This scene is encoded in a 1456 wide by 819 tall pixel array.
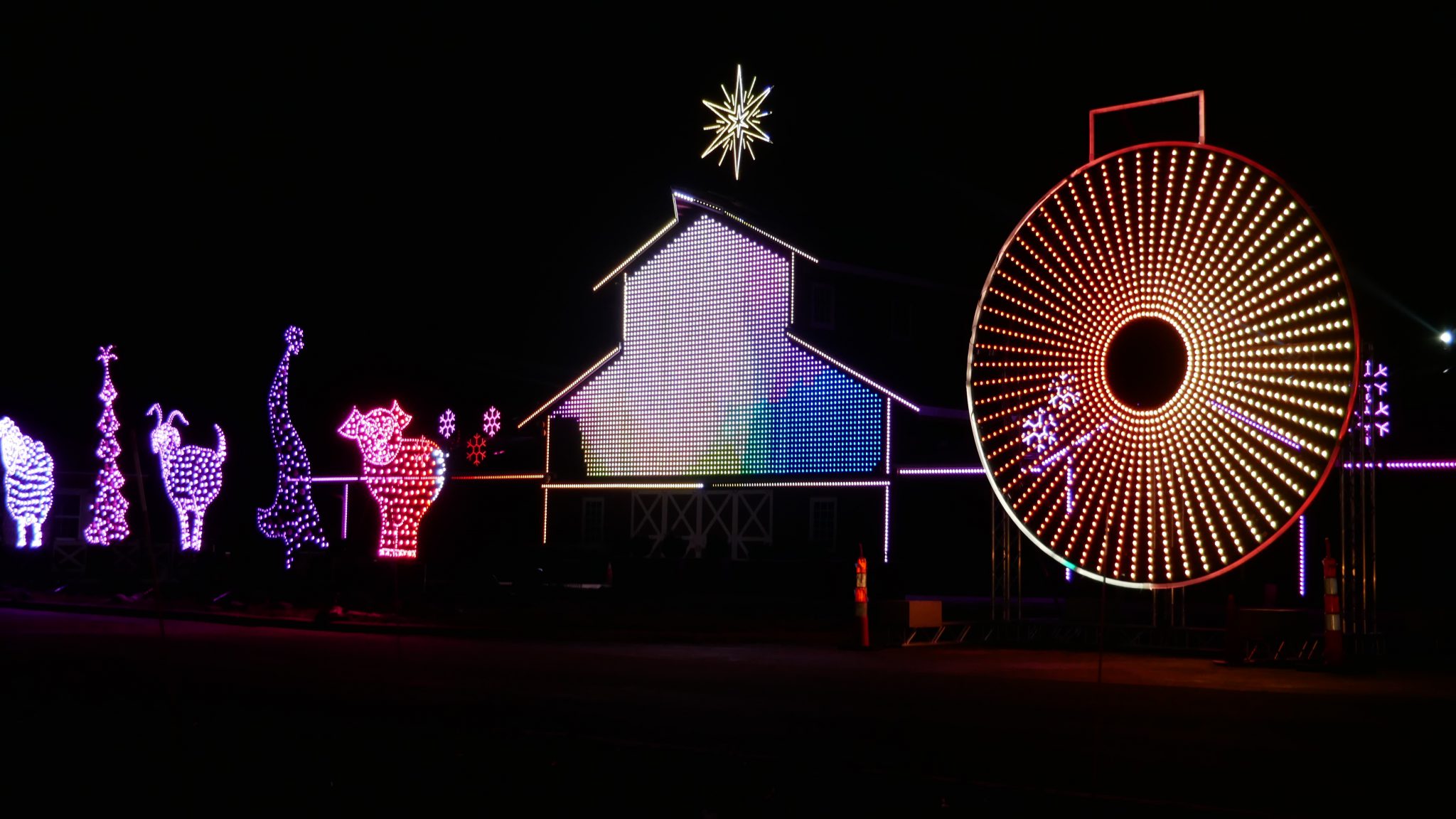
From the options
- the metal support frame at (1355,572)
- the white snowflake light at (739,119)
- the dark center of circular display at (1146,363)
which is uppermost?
the white snowflake light at (739,119)

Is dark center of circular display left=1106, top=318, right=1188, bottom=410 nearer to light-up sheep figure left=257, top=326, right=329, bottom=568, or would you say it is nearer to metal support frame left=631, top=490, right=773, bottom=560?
metal support frame left=631, top=490, right=773, bottom=560

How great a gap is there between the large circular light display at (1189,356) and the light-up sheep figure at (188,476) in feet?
106

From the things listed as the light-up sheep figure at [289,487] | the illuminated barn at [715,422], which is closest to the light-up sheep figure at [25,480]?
the light-up sheep figure at [289,487]

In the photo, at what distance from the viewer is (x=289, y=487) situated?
43.0m

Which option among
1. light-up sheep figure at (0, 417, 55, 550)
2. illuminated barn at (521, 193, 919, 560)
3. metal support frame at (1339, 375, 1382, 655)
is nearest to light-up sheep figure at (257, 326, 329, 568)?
illuminated barn at (521, 193, 919, 560)

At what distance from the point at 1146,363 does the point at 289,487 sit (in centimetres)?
3217

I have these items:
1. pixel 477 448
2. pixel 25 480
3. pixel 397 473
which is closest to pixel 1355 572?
pixel 477 448

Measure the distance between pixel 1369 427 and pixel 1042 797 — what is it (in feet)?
45.0

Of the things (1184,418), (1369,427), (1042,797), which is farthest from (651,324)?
(1042,797)

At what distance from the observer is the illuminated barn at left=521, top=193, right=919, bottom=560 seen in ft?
124

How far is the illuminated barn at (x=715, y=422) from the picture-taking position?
37875 millimetres

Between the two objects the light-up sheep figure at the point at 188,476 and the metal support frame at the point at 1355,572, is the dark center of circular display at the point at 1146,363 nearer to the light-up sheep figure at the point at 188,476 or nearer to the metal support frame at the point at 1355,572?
the metal support frame at the point at 1355,572

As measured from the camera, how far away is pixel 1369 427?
1997 cm

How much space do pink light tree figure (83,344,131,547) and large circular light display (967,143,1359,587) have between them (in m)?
32.8
